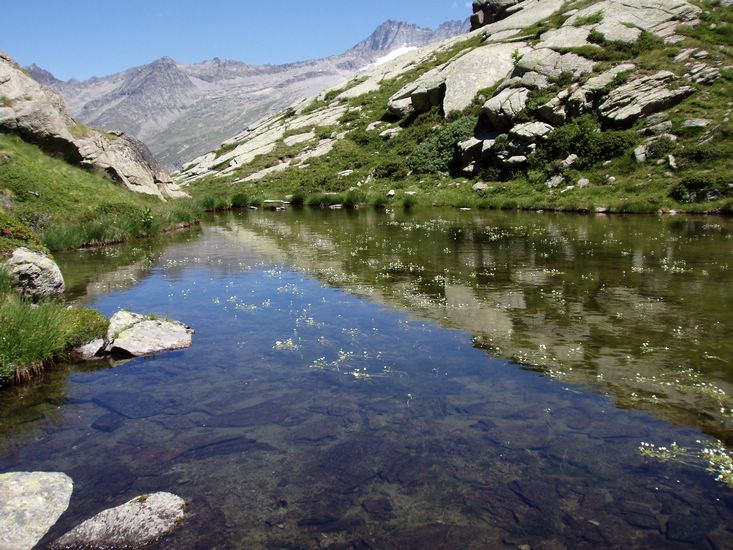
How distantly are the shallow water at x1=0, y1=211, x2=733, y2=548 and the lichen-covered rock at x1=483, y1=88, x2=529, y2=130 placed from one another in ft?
155

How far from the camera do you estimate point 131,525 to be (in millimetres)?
6980

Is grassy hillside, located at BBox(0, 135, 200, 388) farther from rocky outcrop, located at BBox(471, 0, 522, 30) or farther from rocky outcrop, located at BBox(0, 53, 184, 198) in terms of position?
rocky outcrop, located at BBox(471, 0, 522, 30)

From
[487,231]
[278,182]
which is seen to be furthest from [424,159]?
[487,231]

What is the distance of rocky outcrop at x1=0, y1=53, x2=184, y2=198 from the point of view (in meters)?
41.2

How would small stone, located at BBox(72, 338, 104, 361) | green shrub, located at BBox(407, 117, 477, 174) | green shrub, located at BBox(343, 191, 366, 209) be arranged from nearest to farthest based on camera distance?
small stone, located at BBox(72, 338, 104, 361)
green shrub, located at BBox(343, 191, 366, 209)
green shrub, located at BBox(407, 117, 477, 174)

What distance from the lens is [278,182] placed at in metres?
84.1

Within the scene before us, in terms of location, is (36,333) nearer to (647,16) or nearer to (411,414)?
(411,414)

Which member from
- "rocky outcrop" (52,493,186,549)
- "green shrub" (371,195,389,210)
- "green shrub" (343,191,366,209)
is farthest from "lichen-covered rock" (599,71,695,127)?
"rocky outcrop" (52,493,186,549)

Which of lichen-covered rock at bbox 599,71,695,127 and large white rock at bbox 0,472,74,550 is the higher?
lichen-covered rock at bbox 599,71,695,127

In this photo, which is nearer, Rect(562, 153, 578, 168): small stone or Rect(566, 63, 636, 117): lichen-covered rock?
Rect(562, 153, 578, 168): small stone

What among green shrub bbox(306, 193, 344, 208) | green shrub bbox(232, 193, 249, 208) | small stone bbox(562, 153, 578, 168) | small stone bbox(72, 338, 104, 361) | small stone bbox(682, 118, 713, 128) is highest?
small stone bbox(682, 118, 713, 128)

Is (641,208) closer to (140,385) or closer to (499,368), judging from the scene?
(499,368)

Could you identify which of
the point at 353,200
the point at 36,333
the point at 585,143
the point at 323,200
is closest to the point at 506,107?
the point at 585,143

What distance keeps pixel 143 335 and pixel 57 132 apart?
36071 mm
